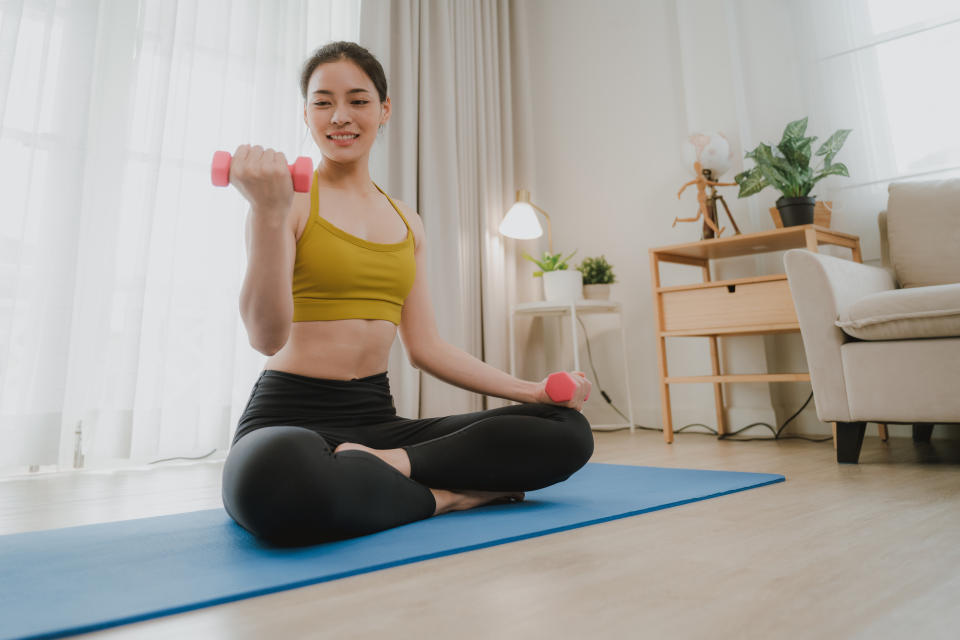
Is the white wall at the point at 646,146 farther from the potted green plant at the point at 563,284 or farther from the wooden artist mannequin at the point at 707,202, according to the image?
the potted green plant at the point at 563,284

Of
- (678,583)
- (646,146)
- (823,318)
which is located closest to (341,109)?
(678,583)

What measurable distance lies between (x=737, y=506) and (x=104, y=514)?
1.12 m

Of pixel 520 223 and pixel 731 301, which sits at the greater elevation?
pixel 520 223

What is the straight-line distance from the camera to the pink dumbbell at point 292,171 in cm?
75

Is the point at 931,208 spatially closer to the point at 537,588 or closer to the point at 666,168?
the point at 666,168

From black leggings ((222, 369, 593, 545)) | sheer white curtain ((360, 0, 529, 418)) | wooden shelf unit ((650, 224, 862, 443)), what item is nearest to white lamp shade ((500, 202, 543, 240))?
sheer white curtain ((360, 0, 529, 418))

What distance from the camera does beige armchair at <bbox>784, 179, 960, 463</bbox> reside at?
1.47 meters

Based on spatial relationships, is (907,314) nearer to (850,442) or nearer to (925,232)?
(850,442)

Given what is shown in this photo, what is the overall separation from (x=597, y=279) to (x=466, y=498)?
199 cm

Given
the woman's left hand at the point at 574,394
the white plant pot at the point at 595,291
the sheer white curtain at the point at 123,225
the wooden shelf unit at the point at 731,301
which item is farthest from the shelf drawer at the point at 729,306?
the sheer white curtain at the point at 123,225

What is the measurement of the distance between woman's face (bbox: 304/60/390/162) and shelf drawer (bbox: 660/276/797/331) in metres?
1.52

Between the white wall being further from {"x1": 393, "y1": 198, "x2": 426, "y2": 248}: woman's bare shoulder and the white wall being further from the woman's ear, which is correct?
the woman's ear

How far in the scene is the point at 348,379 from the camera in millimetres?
1133

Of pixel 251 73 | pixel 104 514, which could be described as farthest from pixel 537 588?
pixel 251 73
